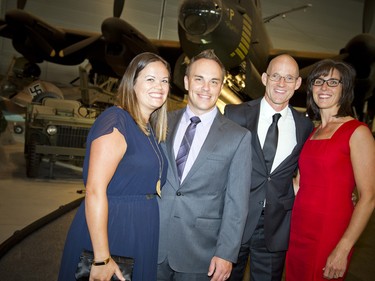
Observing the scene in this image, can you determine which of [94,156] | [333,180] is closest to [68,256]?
[94,156]

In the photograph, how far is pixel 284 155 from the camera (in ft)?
7.02

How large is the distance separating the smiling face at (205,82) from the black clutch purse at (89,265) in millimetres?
903

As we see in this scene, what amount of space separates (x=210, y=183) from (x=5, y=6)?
18765 mm

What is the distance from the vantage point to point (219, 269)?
1.71 meters

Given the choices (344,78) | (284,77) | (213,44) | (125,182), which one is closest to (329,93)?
(344,78)

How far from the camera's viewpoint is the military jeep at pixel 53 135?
652 centimetres

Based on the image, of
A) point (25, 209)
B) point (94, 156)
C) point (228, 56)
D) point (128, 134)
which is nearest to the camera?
point (94, 156)

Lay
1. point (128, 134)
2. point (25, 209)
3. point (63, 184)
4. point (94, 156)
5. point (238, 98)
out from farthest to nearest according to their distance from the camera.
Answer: point (238, 98)
point (63, 184)
point (25, 209)
point (128, 134)
point (94, 156)

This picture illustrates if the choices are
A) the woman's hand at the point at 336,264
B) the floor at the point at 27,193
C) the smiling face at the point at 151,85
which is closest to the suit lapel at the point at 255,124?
the woman's hand at the point at 336,264

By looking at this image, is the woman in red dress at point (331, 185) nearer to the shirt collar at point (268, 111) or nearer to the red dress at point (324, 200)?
the red dress at point (324, 200)

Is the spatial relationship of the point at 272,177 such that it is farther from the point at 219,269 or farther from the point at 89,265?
the point at 89,265

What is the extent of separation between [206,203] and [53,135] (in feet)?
18.5

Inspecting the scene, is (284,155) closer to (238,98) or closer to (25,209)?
(25,209)

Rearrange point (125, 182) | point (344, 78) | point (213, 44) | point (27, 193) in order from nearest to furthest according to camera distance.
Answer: point (125, 182)
point (344, 78)
point (27, 193)
point (213, 44)
